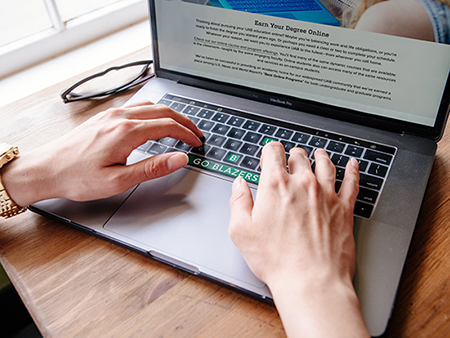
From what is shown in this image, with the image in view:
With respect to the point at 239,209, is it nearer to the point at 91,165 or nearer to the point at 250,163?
the point at 250,163

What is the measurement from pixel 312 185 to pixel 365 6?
290mm

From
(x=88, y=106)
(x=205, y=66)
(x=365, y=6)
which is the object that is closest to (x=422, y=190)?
(x=365, y=6)

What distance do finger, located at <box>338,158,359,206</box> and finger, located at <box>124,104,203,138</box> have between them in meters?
0.27

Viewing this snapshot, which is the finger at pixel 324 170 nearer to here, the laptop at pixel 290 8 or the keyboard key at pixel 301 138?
the keyboard key at pixel 301 138

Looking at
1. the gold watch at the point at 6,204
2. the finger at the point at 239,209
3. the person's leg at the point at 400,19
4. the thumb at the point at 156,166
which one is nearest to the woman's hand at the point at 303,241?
the finger at the point at 239,209

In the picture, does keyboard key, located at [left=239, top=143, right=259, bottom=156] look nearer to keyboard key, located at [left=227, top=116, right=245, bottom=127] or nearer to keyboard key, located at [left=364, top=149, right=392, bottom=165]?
keyboard key, located at [left=227, top=116, right=245, bottom=127]

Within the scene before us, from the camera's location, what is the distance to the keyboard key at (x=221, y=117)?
27.1 inches

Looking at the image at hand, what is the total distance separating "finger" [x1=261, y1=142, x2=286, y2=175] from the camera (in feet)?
1.74

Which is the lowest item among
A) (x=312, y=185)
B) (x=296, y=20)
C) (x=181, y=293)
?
(x=181, y=293)

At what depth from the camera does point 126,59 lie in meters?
0.96

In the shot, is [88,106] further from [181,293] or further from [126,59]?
[181,293]

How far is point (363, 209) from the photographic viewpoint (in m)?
0.53

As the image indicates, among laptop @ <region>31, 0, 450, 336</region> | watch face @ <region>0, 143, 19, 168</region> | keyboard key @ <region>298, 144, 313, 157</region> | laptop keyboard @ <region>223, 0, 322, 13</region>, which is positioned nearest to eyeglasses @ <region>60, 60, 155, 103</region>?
laptop @ <region>31, 0, 450, 336</region>

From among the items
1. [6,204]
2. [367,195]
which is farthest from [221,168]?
[6,204]
